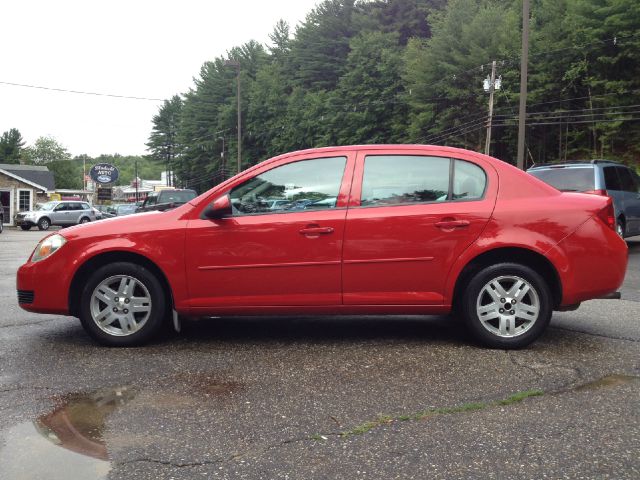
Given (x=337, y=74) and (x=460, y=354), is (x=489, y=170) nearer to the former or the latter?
(x=460, y=354)

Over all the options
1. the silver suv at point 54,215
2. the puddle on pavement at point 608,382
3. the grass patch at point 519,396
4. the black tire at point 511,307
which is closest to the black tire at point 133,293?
the black tire at point 511,307

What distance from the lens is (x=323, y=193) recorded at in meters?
4.70

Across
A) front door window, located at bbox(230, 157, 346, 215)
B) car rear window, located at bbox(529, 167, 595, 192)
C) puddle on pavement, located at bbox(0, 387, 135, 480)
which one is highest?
car rear window, located at bbox(529, 167, 595, 192)

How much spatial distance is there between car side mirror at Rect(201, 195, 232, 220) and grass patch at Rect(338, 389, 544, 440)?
2.11m

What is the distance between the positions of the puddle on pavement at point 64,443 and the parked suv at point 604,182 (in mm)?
9471

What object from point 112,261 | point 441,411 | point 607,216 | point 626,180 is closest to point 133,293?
point 112,261

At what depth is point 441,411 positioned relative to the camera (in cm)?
327

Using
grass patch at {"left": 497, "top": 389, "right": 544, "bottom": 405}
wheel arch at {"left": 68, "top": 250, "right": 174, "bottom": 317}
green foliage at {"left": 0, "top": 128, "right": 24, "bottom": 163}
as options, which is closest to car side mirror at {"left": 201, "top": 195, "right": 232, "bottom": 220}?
wheel arch at {"left": 68, "top": 250, "right": 174, "bottom": 317}

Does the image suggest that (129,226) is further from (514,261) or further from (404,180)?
(514,261)

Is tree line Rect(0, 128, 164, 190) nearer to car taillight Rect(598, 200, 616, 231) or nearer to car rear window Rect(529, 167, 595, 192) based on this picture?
car rear window Rect(529, 167, 595, 192)

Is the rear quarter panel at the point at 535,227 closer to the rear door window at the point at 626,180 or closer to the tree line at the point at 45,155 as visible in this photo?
the rear door window at the point at 626,180

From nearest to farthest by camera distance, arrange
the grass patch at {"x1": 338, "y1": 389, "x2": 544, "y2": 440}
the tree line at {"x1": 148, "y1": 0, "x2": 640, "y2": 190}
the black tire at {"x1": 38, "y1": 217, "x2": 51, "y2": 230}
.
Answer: the grass patch at {"x1": 338, "y1": 389, "x2": 544, "y2": 440} < the tree line at {"x1": 148, "y1": 0, "x2": 640, "y2": 190} < the black tire at {"x1": 38, "y1": 217, "x2": 51, "y2": 230}

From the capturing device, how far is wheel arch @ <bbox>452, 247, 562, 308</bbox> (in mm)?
4590

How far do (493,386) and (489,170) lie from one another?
184 cm
